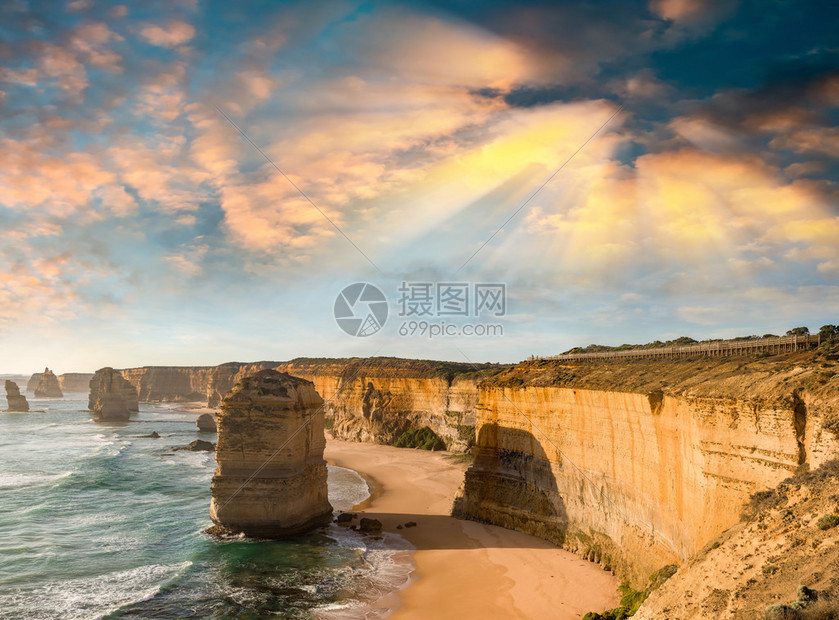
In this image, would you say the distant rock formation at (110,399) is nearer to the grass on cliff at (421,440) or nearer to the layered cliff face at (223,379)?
the layered cliff face at (223,379)

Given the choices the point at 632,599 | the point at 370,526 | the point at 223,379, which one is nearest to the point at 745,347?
the point at 632,599

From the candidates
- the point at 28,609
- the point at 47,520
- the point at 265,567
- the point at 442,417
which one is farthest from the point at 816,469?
the point at 442,417

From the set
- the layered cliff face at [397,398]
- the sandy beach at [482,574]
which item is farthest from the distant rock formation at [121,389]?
the sandy beach at [482,574]

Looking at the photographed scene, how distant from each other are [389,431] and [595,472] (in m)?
46.8

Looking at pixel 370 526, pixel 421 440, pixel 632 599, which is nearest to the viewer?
pixel 632 599

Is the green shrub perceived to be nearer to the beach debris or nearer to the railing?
the railing

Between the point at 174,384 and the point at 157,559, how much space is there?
14932cm

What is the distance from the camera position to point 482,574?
22703 millimetres

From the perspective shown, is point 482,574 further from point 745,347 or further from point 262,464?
point 745,347

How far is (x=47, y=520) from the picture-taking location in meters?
31.4

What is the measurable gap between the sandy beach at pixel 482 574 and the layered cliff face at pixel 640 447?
1251 mm

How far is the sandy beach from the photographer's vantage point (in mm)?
19562

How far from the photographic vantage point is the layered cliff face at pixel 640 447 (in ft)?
42.4

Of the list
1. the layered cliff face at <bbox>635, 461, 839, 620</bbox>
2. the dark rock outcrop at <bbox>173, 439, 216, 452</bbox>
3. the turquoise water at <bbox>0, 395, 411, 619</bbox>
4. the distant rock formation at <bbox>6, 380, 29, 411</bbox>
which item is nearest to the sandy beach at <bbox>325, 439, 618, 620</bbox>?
the turquoise water at <bbox>0, 395, 411, 619</bbox>
